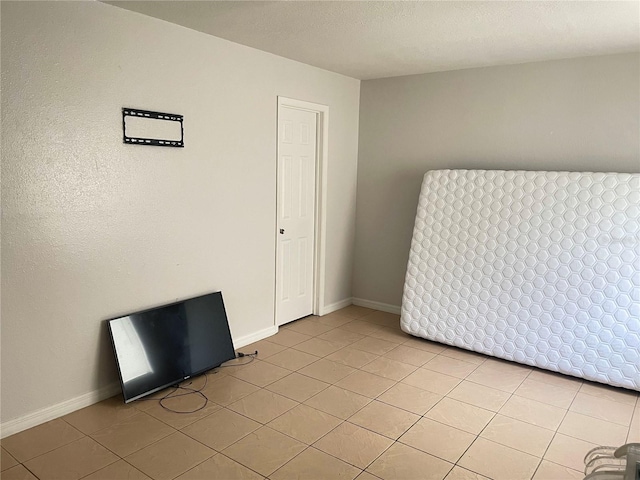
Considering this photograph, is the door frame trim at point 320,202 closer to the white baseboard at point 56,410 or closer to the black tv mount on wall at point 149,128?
the black tv mount on wall at point 149,128

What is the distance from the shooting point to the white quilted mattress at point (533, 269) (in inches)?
138

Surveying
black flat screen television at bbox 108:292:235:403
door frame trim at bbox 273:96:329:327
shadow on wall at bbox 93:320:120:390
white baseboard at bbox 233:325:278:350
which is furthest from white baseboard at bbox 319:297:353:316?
shadow on wall at bbox 93:320:120:390

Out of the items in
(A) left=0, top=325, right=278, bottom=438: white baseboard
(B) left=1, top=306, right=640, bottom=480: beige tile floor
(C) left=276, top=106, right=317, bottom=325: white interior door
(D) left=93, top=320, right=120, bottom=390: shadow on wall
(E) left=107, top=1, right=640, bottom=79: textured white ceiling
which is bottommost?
(B) left=1, top=306, right=640, bottom=480: beige tile floor

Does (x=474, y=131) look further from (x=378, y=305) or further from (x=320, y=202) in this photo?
(x=378, y=305)

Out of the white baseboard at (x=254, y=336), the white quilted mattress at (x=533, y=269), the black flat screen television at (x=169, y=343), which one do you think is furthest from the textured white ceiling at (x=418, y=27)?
the white baseboard at (x=254, y=336)

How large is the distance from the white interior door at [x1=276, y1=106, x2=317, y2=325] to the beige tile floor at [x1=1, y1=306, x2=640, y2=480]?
0.89 meters

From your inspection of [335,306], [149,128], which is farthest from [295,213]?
[149,128]

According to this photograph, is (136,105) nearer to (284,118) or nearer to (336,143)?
(284,118)

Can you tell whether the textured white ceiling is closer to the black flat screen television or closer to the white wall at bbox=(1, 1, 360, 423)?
the white wall at bbox=(1, 1, 360, 423)

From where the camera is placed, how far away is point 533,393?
348 centimetres

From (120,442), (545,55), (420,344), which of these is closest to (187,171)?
(120,442)

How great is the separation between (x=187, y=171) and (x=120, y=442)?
188 centimetres

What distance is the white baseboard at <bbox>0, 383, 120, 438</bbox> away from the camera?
9.11 feet

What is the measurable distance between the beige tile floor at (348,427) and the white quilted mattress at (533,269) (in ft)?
0.85
